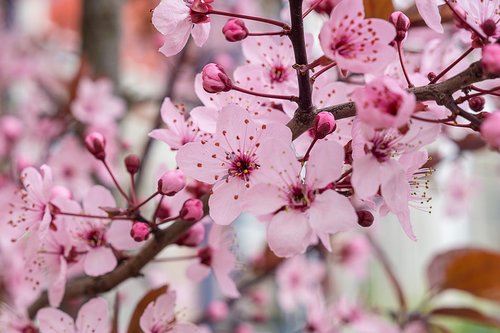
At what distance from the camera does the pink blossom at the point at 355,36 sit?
1.34 feet

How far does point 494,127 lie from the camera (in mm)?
359

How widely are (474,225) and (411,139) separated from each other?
2.34 meters

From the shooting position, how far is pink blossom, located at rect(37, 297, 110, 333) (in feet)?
1.76

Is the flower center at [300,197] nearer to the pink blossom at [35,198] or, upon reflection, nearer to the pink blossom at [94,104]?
the pink blossom at [35,198]

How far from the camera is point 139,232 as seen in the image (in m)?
0.49

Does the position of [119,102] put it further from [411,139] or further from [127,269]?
[411,139]

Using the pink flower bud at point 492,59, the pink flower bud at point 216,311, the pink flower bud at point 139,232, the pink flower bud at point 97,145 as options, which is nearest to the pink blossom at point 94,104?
the pink flower bud at point 216,311

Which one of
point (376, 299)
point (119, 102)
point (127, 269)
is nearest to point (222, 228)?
point (127, 269)

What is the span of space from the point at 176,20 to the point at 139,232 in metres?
0.17

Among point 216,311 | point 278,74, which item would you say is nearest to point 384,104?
point 278,74

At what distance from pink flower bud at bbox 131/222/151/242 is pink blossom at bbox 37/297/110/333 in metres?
0.08

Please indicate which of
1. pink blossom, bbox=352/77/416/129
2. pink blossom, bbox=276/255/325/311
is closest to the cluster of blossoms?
pink blossom, bbox=352/77/416/129

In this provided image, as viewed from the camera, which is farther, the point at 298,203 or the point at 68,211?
the point at 68,211

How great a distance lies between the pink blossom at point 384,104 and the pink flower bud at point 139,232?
214mm
